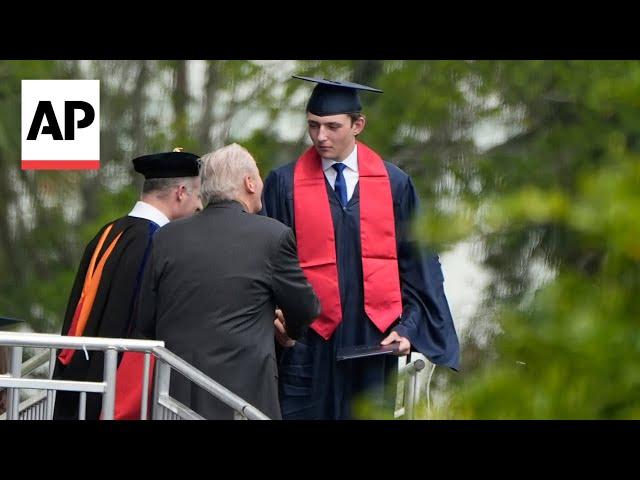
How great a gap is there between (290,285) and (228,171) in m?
0.38

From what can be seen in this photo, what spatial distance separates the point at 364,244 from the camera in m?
5.64

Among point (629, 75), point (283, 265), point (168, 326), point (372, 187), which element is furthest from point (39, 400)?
point (629, 75)

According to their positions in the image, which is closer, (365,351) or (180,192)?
(180,192)

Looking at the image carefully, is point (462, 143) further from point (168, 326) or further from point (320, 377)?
point (168, 326)

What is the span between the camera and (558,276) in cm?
147

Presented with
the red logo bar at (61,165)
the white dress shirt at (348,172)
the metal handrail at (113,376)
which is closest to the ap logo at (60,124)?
the red logo bar at (61,165)

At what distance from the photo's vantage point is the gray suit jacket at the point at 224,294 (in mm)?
4570

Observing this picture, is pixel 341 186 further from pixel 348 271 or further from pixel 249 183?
pixel 249 183

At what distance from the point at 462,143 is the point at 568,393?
13.8 m

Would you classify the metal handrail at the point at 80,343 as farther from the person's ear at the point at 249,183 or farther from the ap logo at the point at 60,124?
the ap logo at the point at 60,124

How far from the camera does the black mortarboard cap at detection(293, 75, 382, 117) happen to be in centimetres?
564

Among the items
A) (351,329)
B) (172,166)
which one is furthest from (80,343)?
(351,329)

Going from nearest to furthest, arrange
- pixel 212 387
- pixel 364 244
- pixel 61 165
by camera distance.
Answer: pixel 212 387 → pixel 364 244 → pixel 61 165

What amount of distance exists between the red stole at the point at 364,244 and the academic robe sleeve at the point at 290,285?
93 cm
